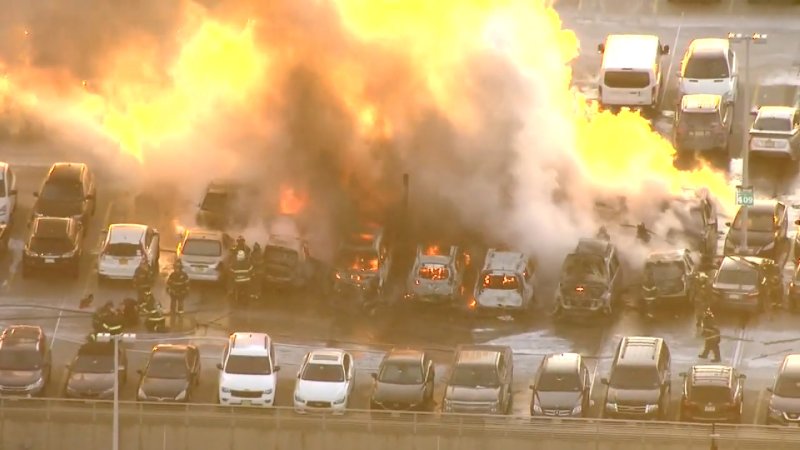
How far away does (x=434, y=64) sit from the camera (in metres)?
90.2

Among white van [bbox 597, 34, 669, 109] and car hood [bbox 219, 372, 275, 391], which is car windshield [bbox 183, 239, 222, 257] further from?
white van [bbox 597, 34, 669, 109]

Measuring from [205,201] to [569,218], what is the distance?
1063 cm

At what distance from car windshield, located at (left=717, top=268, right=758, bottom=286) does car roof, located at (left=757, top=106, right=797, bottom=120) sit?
1012cm

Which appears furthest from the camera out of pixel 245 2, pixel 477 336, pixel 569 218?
pixel 245 2

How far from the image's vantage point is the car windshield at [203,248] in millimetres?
83750

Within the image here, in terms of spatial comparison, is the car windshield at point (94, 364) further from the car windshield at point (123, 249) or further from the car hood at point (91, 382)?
the car windshield at point (123, 249)

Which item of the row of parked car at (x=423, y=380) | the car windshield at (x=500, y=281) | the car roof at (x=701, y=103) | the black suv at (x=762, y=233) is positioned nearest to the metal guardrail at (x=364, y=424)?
the row of parked car at (x=423, y=380)

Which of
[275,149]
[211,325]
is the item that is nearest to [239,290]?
[211,325]

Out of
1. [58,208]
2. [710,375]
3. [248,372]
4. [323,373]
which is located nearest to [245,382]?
[248,372]

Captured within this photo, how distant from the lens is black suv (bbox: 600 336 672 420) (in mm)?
74188

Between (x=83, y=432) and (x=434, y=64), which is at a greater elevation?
(x=434, y=64)

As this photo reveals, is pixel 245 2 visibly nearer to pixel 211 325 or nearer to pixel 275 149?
pixel 275 149

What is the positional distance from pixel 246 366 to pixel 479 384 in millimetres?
5944

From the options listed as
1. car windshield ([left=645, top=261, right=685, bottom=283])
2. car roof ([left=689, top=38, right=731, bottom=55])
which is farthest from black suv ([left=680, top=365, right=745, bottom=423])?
car roof ([left=689, top=38, right=731, bottom=55])
